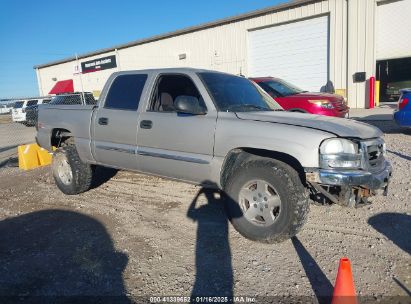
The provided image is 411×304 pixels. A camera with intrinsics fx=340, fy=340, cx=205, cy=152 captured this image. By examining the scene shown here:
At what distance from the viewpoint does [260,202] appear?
3662 millimetres

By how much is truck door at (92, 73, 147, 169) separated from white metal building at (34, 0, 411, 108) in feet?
35.4

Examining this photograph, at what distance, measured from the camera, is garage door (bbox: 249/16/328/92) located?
57.6ft

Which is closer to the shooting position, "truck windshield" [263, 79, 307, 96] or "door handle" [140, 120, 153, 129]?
"door handle" [140, 120, 153, 129]

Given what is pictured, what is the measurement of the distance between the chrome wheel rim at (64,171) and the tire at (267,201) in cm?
309

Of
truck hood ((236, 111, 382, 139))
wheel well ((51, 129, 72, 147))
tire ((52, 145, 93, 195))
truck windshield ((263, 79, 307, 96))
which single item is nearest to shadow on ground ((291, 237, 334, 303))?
truck hood ((236, 111, 382, 139))

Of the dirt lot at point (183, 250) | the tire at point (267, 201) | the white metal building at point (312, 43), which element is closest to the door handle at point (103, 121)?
the dirt lot at point (183, 250)

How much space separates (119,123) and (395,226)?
379 cm

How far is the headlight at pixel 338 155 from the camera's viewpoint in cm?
326

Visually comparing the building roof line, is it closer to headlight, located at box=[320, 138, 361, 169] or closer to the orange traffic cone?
headlight, located at box=[320, 138, 361, 169]

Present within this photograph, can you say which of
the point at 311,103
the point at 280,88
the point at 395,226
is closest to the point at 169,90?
the point at 395,226

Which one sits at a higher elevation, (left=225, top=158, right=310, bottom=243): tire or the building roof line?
the building roof line

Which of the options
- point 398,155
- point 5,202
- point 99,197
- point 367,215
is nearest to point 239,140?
point 367,215

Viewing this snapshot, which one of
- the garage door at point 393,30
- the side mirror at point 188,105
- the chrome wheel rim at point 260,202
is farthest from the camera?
the garage door at point 393,30

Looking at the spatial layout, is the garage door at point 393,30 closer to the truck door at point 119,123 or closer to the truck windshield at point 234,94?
the truck windshield at point 234,94
